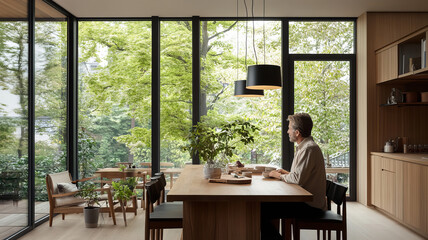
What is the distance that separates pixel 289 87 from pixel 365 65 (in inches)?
50.6

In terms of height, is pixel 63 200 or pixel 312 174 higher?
pixel 312 174

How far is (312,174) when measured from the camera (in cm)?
374

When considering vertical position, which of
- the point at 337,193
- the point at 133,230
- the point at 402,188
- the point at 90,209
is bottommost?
the point at 133,230

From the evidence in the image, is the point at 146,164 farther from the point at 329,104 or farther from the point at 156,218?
the point at 156,218

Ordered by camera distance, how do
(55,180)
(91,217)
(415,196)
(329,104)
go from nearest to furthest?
(415,196) → (91,217) → (55,180) → (329,104)

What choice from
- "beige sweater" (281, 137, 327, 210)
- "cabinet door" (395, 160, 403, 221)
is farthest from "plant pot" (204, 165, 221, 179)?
"cabinet door" (395, 160, 403, 221)

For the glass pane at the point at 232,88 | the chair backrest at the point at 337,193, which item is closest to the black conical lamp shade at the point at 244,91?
the glass pane at the point at 232,88

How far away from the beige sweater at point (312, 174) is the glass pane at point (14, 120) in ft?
10.4

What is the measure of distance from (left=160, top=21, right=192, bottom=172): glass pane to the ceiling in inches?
20.3

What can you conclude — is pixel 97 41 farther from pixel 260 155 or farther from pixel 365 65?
pixel 365 65

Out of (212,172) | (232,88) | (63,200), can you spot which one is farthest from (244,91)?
(63,200)

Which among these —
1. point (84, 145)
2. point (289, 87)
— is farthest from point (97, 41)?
point (289, 87)

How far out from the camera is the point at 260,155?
7.25 m

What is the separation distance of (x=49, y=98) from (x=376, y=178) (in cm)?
507
